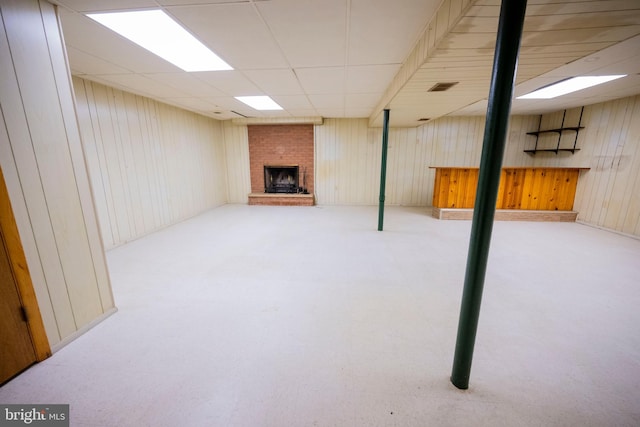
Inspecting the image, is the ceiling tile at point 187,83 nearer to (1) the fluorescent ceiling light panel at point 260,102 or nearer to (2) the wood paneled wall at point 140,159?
(1) the fluorescent ceiling light panel at point 260,102

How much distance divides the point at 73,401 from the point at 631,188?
8.11 metres

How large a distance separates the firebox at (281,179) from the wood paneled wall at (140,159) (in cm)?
172

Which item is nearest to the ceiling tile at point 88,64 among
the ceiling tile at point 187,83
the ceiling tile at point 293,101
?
the ceiling tile at point 187,83

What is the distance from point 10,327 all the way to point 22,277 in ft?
1.05

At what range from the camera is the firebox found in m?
7.62

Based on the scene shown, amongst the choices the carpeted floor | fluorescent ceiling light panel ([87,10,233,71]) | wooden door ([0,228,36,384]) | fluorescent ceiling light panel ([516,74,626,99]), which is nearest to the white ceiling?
fluorescent ceiling light panel ([87,10,233,71])

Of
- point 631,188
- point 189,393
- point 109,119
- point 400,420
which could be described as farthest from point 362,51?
point 631,188

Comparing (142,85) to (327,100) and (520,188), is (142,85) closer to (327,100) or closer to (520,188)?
(327,100)

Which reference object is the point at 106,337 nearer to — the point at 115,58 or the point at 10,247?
the point at 10,247

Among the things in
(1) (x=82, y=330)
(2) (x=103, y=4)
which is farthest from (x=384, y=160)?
(1) (x=82, y=330)

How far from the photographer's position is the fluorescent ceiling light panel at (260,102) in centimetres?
465

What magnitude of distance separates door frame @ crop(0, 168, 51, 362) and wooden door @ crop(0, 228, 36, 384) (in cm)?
2

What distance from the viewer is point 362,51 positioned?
2.60 meters

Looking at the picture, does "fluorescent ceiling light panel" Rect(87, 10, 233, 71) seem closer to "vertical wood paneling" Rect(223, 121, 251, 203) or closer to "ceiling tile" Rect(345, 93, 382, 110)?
"ceiling tile" Rect(345, 93, 382, 110)
